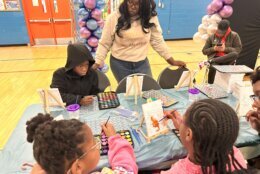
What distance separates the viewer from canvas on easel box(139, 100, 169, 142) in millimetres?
1284

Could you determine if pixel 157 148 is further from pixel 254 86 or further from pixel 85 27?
pixel 85 27

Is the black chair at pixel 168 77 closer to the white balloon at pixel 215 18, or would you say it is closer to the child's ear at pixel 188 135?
the child's ear at pixel 188 135

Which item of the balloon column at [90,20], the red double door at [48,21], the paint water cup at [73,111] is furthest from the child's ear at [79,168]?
the red double door at [48,21]

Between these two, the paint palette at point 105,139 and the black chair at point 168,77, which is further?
the black chair at point 168,77

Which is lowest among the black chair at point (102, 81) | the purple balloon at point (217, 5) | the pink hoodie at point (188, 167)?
the black chair at point (102, 81)

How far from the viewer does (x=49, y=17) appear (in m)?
6.16

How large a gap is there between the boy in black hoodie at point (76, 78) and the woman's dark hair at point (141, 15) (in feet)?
1.73

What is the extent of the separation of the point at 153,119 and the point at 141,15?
1.22 m

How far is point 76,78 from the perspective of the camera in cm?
185

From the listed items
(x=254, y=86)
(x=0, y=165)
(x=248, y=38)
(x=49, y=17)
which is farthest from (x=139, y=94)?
(x=49, y=17)

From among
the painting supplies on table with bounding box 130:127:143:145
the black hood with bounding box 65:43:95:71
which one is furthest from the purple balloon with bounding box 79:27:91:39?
the painting supplies on table with bounding box 130:127:143:145

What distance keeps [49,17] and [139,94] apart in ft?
17.7

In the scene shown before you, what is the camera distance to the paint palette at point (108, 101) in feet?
5.41

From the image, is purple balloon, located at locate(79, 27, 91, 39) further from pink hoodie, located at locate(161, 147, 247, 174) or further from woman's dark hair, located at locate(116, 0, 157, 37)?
pink hoodie, located at locate(161, 147, 247, 174)
